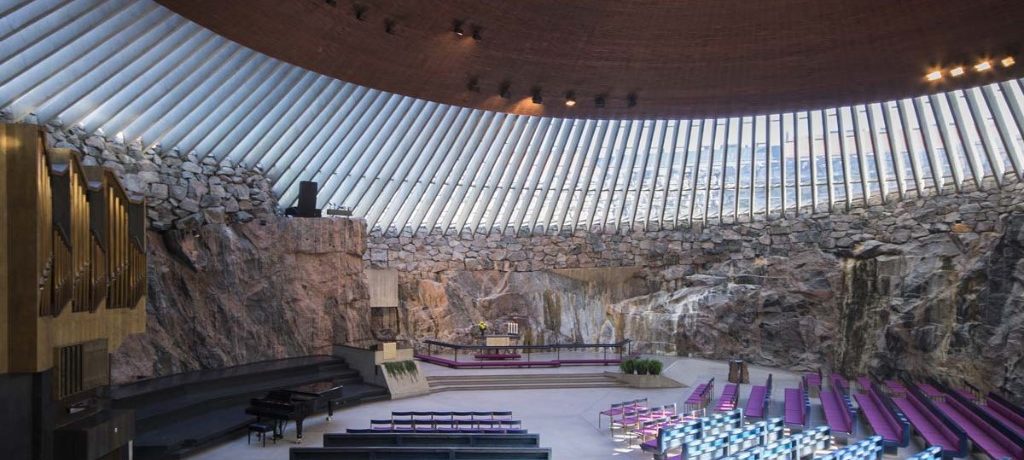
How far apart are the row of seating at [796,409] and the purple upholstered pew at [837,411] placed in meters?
0.34

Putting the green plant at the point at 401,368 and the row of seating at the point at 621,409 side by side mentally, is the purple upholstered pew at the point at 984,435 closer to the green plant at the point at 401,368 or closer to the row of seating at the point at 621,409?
the row of seating at the point at 621,409

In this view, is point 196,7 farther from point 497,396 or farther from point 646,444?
point 497,396

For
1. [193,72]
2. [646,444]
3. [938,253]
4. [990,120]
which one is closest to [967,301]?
[938,253]

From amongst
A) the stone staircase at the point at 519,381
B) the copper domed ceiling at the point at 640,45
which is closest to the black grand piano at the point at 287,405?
the copper domed ceiling at the point at 640,45

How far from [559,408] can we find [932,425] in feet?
20.0

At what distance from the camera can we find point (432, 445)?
9680 mm

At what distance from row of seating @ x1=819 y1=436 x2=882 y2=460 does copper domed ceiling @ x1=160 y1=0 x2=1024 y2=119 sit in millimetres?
4999

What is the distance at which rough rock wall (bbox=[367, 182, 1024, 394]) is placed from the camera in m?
15.0

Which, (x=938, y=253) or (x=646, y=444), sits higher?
(x=938, y=253)

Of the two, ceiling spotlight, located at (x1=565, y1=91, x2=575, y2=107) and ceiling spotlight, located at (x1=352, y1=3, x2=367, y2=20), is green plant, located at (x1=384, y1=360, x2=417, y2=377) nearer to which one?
ceiling spotlight, located at (x1=565, y1=91, x2=575, y2=107)

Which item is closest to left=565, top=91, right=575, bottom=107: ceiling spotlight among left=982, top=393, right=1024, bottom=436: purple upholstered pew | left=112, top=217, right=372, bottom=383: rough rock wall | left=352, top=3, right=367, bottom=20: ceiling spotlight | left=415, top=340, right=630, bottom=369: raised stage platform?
left=352, top=3, right=367, bottom=20: ceiling spotlight

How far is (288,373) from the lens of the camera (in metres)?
14.7

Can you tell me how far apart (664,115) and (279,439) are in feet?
27.9

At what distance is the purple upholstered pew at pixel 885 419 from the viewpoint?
988cm
